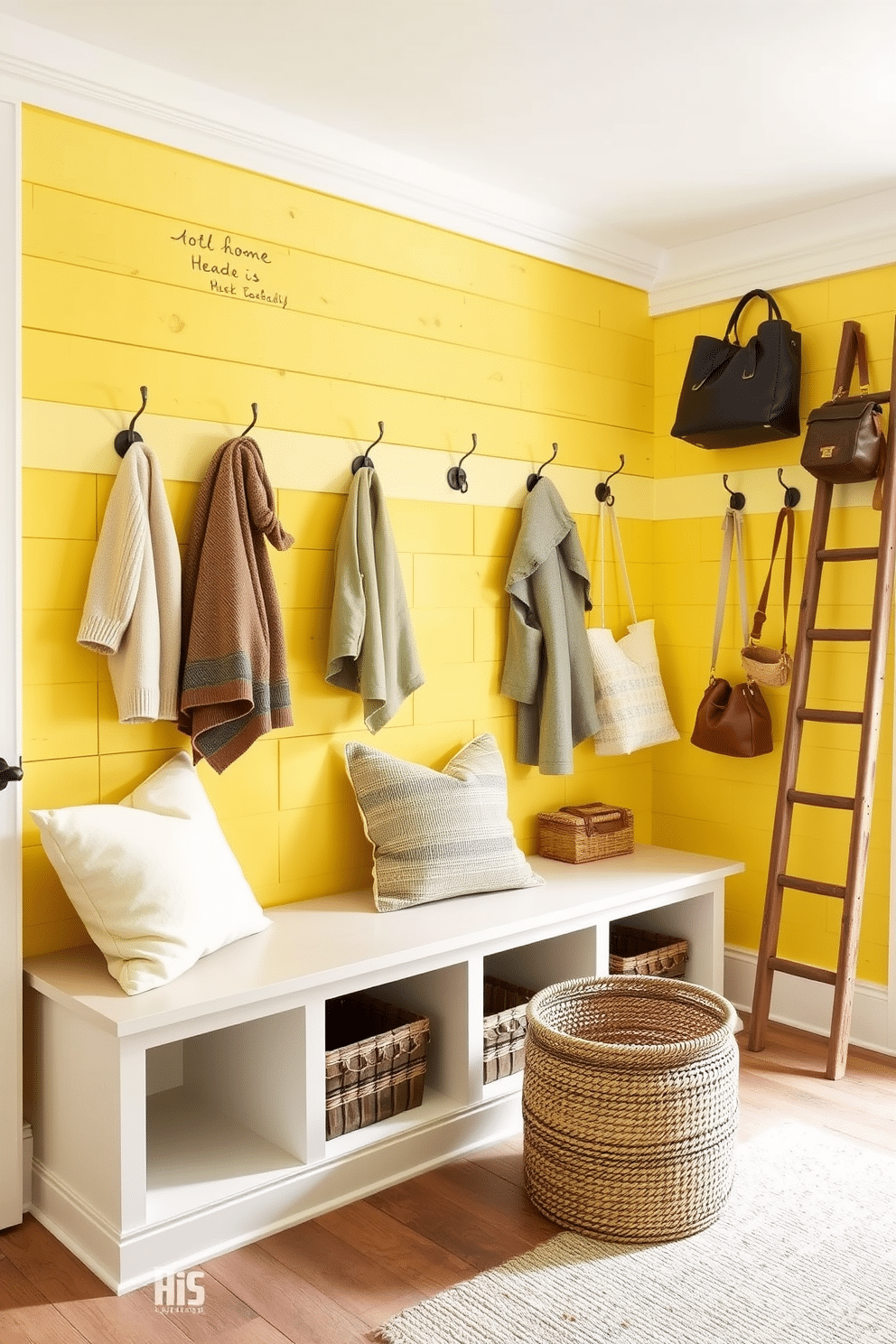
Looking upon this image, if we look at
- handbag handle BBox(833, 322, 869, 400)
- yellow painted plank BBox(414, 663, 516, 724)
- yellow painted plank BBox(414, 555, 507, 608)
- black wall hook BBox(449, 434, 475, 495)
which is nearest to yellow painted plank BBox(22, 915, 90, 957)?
yellow painted plank BBox(414, 663, 516, 724)

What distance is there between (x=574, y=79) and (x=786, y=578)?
5.21 ft

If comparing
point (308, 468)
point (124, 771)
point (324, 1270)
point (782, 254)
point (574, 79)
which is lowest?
point (324, 1270)

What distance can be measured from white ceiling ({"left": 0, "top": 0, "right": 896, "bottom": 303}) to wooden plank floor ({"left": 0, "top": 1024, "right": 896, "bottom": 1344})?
244cm

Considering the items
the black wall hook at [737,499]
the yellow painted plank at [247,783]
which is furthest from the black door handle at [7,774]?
the black wall hook at [737,499]

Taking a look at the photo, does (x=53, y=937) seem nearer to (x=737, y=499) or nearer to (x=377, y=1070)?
(x=377, y=1070)

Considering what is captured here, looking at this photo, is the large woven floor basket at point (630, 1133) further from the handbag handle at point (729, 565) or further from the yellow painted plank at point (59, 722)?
the handbag handle at point (729, 565)

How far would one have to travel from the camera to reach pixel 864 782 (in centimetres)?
306

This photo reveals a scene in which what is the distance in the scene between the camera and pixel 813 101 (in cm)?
261

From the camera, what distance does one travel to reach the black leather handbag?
10.7 feet

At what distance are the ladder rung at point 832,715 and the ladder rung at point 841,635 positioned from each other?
0.67 ft

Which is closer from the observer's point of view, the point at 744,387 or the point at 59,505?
the point at 59,505

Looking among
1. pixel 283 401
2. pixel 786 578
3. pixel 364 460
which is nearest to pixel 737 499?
pixel 786 578

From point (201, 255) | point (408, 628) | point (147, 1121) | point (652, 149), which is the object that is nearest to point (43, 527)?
point (201, 255)

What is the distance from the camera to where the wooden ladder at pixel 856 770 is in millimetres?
3043
